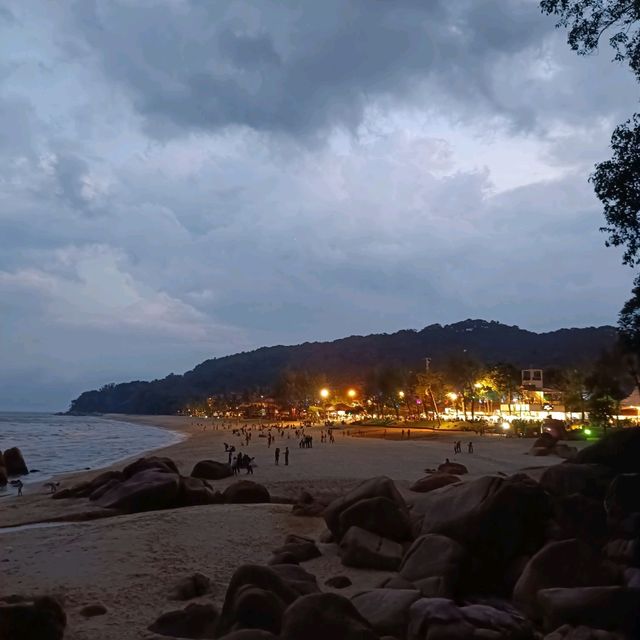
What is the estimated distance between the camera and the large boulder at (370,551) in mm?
12297

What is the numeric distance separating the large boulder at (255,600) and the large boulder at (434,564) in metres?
2.05

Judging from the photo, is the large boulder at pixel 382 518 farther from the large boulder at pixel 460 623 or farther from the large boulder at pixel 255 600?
the large boulder at pixel 460 623

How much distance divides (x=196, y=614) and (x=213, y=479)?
23.0 metres

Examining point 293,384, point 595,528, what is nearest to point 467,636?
point 595,528

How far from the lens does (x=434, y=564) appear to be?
1003cm

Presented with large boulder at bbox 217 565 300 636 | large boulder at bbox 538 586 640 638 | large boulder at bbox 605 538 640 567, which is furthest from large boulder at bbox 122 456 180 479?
large boulder at bbox 538 586 640 638

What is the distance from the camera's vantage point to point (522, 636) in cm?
750

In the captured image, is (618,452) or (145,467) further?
(145,467)

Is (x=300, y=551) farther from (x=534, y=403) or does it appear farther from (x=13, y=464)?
(x=534, y=403)

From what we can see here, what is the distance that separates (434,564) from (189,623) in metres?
4.09

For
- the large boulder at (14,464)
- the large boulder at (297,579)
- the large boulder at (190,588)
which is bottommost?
the large boulder at (14,464)

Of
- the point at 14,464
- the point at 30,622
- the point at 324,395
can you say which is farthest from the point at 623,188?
the point at 324,395

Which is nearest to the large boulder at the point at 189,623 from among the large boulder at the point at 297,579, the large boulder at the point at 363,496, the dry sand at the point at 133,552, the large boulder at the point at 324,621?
the dry sand at the point at 133,552

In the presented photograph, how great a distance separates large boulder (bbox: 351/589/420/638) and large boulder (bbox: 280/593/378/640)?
27.2 inches
